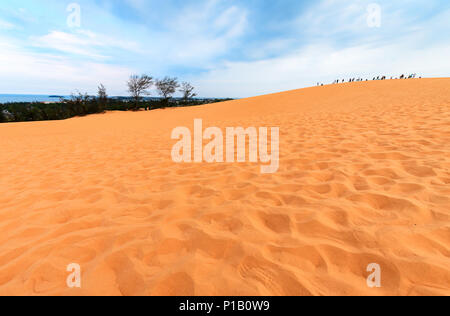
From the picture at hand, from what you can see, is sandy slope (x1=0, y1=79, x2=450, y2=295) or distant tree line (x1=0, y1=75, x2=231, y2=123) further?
distant tree line (x1=0, y1=75, x2=231, y2=123)

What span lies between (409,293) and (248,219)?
3.78 ft

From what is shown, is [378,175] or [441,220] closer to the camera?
[441,220]

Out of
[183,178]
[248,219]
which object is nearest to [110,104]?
[183,178]

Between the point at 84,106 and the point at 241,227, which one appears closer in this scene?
the point at 241,227

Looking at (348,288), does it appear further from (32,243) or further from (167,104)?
(167,104)

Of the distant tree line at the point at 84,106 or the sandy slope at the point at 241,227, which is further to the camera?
the distant tree line at the point at 84,106

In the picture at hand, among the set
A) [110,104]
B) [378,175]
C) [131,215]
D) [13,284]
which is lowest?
[13,284]

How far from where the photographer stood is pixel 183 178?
3.10m

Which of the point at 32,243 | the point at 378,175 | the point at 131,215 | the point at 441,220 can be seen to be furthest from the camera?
the point at 378,175

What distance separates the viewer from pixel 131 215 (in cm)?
215

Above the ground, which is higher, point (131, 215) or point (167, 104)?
point (167, 104)

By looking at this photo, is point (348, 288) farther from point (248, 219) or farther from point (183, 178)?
point (183, 178)
